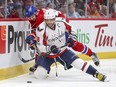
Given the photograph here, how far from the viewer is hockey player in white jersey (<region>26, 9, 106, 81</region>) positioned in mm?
8242

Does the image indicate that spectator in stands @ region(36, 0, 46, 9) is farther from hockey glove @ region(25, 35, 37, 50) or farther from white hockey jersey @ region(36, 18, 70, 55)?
hockey glove @ region(25, 35, 37, 50)

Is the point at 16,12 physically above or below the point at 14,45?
above

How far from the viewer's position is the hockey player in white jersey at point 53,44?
8.24 m

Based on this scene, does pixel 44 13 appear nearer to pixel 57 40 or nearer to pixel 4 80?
pixel 57 40

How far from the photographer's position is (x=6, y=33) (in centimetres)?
823

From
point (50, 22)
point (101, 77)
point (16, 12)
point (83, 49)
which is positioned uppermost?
point (50, 22)

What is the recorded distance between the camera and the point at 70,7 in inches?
482

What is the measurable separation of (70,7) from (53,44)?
3.99 metres

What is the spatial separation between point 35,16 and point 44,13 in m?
0.19

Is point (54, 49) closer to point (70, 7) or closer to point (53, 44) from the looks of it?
point (53, 44)

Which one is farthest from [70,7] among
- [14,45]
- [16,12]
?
[14,45]

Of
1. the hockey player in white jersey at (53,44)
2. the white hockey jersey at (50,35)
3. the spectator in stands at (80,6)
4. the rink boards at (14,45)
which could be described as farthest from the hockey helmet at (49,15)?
the spectator in stands at (80,6)

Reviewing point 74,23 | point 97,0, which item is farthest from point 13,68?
point 97,0

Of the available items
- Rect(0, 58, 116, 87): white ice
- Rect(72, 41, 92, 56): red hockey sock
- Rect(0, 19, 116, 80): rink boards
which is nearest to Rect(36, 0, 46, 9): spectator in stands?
Rect(0, 19, 116, 80): rink boards
